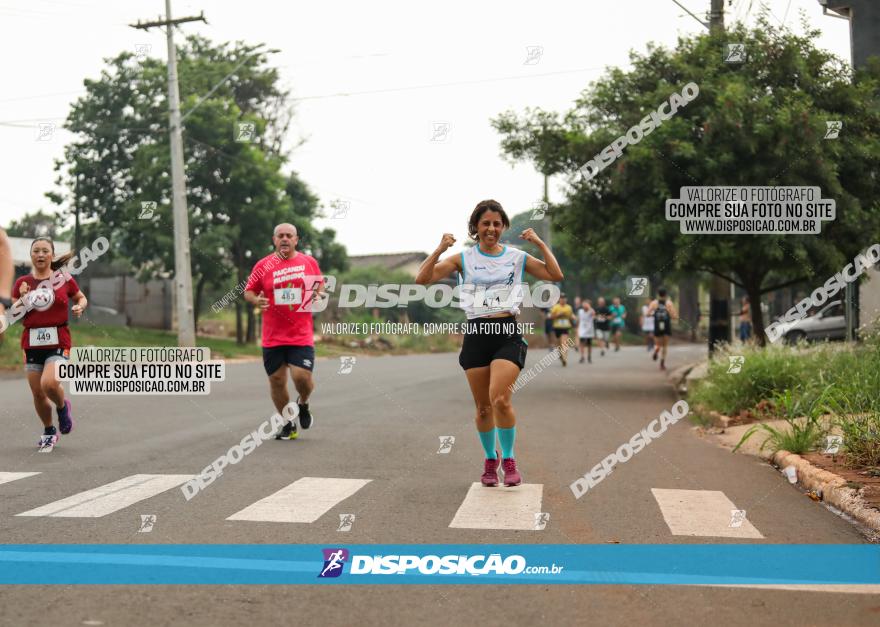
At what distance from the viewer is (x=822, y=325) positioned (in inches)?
1193

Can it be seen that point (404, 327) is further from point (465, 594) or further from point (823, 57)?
point (465, 594)

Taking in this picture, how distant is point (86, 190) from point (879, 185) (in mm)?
28385

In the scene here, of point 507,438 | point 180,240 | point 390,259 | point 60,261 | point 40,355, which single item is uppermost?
point 390,259

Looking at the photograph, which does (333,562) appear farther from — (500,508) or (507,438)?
(507,438)

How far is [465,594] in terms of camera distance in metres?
4.71

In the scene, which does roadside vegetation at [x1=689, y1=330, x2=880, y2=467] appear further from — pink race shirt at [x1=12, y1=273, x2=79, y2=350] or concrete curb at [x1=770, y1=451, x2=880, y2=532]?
pink race shirt at [x1=12, y1=273, x2=79, y2=350]

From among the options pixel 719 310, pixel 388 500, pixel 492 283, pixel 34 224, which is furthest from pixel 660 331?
pixel 34 224

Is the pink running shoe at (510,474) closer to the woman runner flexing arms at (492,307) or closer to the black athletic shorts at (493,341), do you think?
the woman runner flexing arms at (492,307)

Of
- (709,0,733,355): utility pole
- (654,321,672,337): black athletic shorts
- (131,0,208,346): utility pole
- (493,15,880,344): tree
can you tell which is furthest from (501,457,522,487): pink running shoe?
(131,0,208,346): utility pole

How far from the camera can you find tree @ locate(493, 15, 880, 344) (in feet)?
51.5

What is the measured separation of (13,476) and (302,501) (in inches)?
97.3

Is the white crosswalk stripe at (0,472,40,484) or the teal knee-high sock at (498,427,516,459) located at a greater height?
the teal knee-high sock at (498,427,516,459)

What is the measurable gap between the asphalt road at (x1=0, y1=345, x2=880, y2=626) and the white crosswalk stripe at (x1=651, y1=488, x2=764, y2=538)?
84mm

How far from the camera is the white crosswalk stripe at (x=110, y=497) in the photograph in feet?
21.3
